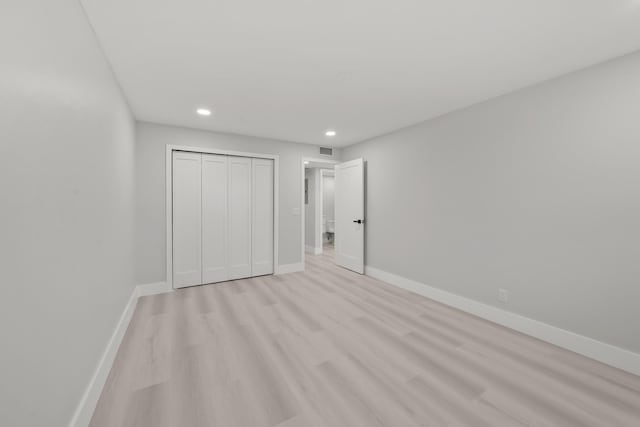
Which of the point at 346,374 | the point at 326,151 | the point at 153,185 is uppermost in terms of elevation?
the point at 326,151

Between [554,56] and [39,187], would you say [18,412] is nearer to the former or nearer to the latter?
[39,187]

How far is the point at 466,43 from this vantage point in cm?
183

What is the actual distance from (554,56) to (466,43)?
0.81 meters

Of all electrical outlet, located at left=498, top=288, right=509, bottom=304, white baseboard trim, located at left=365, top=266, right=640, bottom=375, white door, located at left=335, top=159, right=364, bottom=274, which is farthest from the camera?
white door, located at left=335, top=159, right=364, bottom=274

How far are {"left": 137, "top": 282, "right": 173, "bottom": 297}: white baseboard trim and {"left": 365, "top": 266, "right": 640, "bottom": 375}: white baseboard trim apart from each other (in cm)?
365

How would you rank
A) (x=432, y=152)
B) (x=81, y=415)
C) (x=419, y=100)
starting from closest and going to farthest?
(x=81, y=415) → (x=419, y=100) → (x=432, y=152)

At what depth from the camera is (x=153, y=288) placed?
352 cm

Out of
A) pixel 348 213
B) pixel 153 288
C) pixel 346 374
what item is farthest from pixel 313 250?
pixel 346 374

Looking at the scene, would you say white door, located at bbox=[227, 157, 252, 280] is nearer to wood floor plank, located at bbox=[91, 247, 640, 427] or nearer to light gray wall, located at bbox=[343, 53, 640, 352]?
wood floor plank, located at bbox=[91, 247, 640, 427]

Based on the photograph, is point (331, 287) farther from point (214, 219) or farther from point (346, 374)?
point (214, 219)

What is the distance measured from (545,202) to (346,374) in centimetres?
242

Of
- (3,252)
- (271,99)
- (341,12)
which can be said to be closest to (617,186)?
(341,12)

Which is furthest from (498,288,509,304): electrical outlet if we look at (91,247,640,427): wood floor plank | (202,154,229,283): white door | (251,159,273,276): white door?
(202,154,229,283): white door

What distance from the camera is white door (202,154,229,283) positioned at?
3.91m
